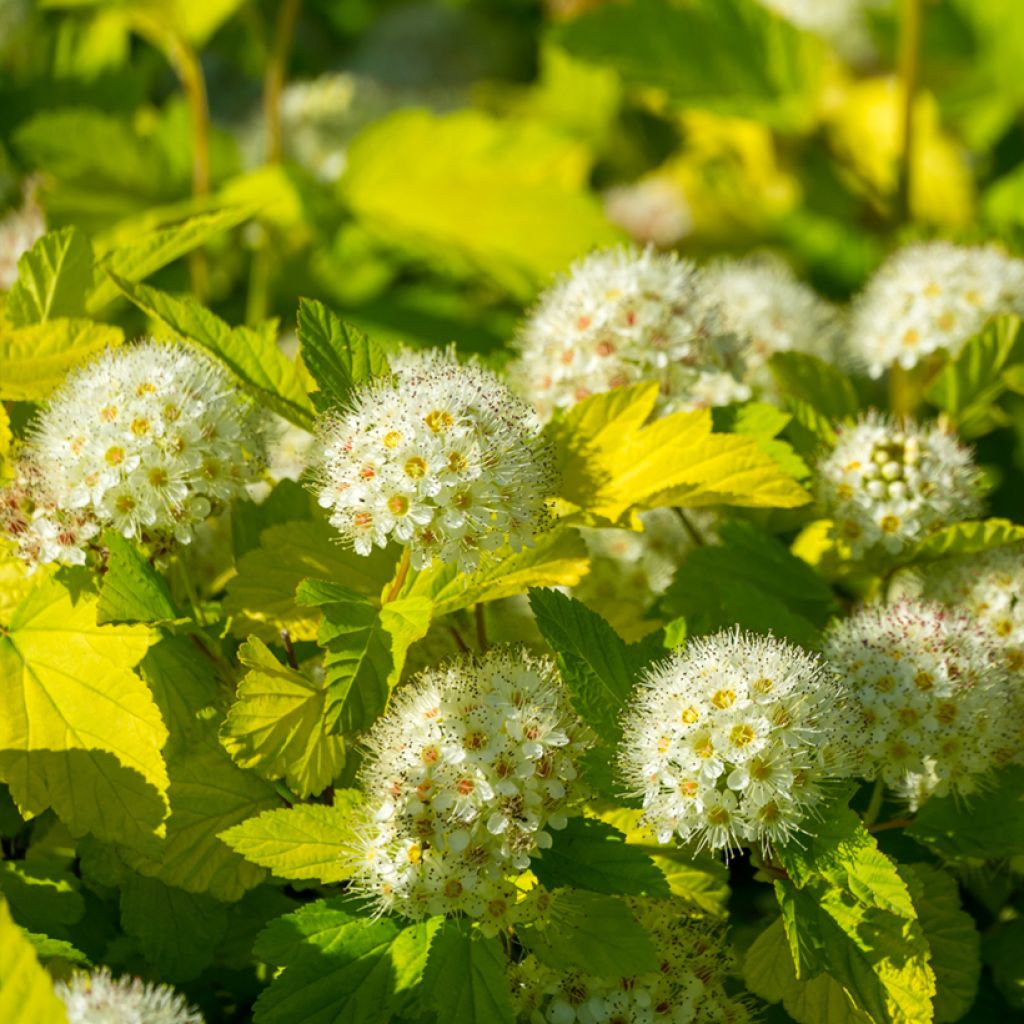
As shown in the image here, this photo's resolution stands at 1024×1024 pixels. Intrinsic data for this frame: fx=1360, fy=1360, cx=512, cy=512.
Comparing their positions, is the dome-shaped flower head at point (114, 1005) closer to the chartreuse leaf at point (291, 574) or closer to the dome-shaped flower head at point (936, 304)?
the chartreuse leaf at point (291, 574)

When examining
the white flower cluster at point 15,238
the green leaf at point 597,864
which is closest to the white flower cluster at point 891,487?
the green leaf at point 597,864

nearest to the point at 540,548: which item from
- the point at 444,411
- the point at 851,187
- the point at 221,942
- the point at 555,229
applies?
the point at 444,411

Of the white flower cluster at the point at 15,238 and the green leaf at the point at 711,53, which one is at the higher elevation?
the green leaf at the point at 711,53

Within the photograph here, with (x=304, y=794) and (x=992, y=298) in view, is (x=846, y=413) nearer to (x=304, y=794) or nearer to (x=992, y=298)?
(x=992, y=298)

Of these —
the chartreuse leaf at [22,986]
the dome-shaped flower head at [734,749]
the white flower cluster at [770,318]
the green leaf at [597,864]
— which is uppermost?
the white flower cluster at [770,318]

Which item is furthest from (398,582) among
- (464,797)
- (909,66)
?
(909,66)

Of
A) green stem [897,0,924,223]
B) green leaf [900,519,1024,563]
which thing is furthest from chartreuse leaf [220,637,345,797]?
green stem [897,0,924,223]
